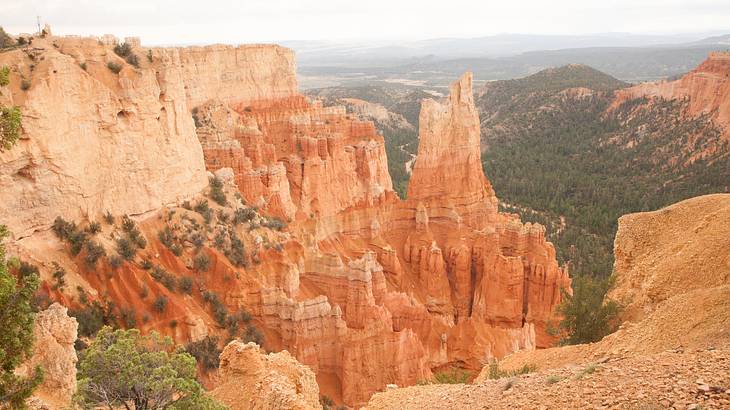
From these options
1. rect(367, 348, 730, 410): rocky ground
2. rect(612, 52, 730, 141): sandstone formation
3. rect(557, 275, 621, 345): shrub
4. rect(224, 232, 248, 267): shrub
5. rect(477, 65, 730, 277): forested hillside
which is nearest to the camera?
rect(367, 348, 730, 410): rocky ground

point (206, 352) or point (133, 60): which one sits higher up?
point (133, 60)

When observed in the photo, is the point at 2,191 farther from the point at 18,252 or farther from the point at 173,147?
the point at 173,147

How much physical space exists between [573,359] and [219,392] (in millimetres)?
7871

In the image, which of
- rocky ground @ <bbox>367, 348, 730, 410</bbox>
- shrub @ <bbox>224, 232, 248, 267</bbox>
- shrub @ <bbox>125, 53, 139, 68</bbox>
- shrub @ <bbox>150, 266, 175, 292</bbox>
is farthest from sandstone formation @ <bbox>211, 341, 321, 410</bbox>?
shrub @ <bbox>125, 53, 139, 68</bbox>

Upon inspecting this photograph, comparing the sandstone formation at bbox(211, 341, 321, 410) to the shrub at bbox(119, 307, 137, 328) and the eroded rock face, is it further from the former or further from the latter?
the eroded rock face

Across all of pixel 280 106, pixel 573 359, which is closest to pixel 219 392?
pixel 573 359

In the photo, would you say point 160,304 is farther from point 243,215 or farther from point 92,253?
point 243,215

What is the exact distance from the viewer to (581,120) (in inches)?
3241

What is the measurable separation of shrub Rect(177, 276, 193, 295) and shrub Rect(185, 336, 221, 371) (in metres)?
2.29

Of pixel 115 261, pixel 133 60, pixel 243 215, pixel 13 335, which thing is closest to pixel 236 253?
pixel 243 215

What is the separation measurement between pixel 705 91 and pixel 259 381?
76.8 meters

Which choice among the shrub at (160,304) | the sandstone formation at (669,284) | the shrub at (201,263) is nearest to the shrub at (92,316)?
the shrub at (160,304)

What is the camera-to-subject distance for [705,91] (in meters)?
72.1

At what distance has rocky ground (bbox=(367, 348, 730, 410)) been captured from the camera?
701 cm
